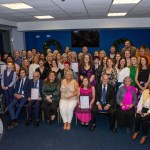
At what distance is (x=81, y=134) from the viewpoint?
13.6ft

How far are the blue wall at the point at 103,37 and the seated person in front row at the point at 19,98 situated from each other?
584cm

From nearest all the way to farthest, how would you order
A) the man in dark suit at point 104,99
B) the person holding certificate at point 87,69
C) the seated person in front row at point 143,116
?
the seated person in front row at point 143,116 → the man in dark suit at point 104,99 → the person holding certificate at point 87,69

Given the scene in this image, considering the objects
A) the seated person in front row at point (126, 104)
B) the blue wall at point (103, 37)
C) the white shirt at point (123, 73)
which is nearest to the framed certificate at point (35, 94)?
the seated person in front row at point (126, 104)

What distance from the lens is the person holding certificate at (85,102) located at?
4.33m

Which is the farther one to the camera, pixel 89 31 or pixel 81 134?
pixel 89 31

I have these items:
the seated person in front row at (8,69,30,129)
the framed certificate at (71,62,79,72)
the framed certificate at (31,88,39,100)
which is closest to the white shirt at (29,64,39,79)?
the seated person in front row at (8,69,30,129)

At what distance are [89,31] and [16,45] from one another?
396cm

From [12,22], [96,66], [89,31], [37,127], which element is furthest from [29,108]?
[89,31]

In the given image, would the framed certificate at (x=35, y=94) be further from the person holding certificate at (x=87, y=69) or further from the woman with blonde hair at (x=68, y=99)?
the person holding certificate at (x=87, y=69)

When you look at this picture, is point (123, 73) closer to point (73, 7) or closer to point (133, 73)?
point (133, 73)

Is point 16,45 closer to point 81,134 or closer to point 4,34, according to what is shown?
point 4,34

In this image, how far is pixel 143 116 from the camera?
3.78 m

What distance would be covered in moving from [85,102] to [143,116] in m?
1.25

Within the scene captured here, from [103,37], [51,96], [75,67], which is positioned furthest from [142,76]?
[103,37]
